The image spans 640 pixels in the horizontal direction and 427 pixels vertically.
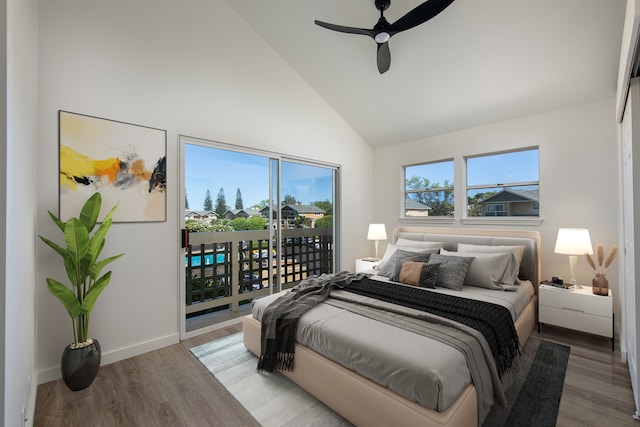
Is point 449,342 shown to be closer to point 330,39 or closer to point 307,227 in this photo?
point 307,227

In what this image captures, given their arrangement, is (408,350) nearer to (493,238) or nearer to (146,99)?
(493,238)

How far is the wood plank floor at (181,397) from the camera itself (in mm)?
1762

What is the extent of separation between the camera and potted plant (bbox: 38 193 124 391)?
1.98 meters

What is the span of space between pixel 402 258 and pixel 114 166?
3.10 meters

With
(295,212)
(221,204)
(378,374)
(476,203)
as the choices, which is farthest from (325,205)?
(378,374)

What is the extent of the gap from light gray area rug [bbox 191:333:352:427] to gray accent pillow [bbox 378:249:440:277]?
1.67 m

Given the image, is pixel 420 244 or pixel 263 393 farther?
pixel 420 244

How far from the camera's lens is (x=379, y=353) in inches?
62.4

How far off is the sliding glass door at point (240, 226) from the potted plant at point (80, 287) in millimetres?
852

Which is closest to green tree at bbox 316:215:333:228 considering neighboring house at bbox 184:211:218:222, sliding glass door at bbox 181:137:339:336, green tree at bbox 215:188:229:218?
sliding glass door at bbox 181:137:339:336

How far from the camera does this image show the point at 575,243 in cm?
282

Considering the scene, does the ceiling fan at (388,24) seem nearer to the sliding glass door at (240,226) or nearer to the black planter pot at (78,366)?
the sliding glass door at (240,226)

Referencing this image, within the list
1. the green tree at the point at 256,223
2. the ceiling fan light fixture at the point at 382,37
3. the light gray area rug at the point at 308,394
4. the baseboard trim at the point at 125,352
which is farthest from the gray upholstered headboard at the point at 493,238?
the baseboard trim at the point at 125,352

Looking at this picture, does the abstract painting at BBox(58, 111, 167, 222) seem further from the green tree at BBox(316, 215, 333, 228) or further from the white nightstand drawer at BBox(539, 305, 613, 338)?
the white nightstand drawer at BBox(539, 305, 613, 338)
